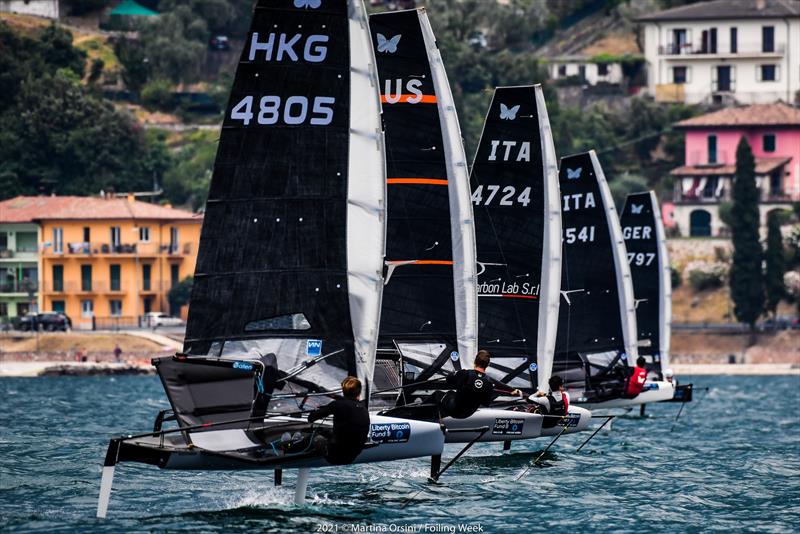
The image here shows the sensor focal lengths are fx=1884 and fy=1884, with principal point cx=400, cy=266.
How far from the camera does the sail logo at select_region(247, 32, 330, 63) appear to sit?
26.6 meters

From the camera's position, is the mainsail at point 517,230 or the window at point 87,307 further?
the window at point 87,307

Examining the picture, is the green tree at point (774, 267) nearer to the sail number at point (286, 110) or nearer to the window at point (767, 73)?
the window at point (767, 73)

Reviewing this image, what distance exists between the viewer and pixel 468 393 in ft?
93.5

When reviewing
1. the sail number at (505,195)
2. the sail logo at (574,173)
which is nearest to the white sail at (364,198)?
Answer: the sail number at (505,195)

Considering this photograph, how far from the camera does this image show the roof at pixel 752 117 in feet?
408

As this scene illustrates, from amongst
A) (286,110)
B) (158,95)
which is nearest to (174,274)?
(158,95)

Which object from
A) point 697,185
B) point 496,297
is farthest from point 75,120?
point 496,297

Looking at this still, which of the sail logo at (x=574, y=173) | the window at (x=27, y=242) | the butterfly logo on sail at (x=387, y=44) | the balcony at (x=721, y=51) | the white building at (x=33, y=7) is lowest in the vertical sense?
the window at (x=27, y=242)

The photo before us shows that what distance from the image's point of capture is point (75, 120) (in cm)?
12419

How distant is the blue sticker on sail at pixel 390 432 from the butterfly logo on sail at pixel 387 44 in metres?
9.85

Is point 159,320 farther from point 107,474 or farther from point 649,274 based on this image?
point 107,474

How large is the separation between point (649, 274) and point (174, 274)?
58.3 m

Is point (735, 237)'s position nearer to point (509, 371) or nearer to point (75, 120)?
point (75, 120)

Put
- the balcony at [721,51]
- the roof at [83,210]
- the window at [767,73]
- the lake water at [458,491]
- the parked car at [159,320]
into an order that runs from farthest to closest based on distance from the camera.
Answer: the window at [767,73] < the balcony at [721,51] < the roof at [83,210] < the parked car at [159,320] < the lake water at [458,491]
